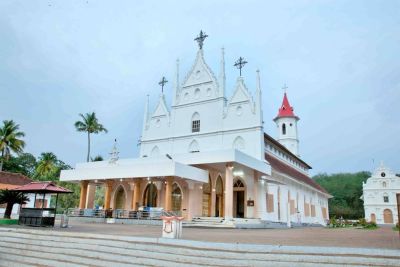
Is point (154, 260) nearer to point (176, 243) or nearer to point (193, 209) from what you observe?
point (176, 243)

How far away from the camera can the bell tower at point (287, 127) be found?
5056 centimetres

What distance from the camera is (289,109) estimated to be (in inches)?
2055

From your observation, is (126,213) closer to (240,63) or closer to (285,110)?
(240,63)

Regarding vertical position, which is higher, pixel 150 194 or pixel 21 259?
pixel 150 194

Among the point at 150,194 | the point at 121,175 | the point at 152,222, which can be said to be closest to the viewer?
the point at 152,222

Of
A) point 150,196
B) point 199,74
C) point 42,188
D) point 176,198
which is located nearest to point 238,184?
point 176,198

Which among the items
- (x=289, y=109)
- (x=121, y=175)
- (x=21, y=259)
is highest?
(x=289, y=109)

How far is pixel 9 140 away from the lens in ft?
147

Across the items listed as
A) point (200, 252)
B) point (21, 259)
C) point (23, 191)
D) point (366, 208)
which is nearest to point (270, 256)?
point (200, 252)

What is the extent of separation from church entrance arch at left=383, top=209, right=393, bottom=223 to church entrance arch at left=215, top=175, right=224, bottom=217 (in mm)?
40136

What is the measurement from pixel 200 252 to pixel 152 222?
13.3 meters

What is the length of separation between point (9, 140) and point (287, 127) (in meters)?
41.2

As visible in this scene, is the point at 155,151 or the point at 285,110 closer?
the point at 155,151

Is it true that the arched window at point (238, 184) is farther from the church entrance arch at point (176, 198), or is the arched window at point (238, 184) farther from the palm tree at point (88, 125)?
the palm tree at point (88, 125)
